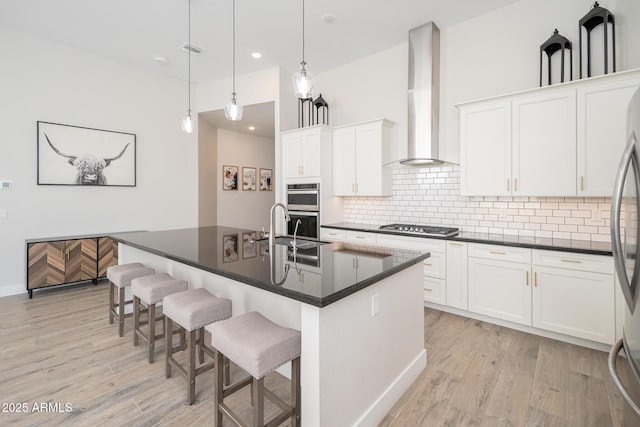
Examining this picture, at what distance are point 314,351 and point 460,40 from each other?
402 cm

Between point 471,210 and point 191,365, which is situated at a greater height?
point 471,210

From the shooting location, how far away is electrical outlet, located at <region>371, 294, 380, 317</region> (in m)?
1.77

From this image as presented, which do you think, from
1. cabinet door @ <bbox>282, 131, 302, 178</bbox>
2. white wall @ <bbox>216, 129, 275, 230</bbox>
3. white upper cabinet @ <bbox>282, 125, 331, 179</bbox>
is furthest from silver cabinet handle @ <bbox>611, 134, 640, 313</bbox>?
white wall @ <bbox>216, 129, 275, 230</bbox>

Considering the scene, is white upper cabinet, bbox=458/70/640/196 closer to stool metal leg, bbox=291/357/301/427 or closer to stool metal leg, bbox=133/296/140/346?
stool metal leg, bbox=291/357/301/427

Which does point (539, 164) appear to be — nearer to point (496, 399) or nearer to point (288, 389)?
point (496, 399)

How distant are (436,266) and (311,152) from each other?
7.77ft

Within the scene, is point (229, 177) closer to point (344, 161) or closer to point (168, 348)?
point (344, 161)

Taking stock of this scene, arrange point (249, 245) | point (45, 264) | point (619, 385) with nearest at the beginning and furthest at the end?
point (619, 385)
point (249, 245)
point (45, 264)

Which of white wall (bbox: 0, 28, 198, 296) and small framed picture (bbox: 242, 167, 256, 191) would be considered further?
small framed picture (bbox: 242, 167, 256, 191)

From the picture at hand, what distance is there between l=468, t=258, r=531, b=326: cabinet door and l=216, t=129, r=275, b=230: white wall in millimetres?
5086

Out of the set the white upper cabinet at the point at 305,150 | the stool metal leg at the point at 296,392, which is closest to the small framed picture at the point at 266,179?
the white upper cabinet at the point at 305,150

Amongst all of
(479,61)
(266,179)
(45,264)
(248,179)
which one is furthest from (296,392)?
(266,179)

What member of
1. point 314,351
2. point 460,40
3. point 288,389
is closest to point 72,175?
point 288,389

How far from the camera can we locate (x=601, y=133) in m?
2.67
